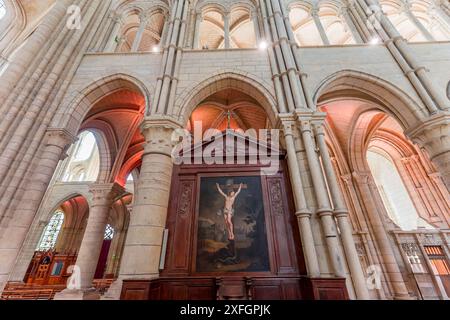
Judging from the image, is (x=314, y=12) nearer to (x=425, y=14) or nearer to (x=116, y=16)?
(x=425, y=14)

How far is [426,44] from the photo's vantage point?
6.88 metres

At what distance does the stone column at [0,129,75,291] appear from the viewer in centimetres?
446

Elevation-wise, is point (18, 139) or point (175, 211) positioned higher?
point (18, 139)

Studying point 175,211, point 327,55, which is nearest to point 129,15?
point 327,55

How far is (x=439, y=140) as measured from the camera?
5.34 metres

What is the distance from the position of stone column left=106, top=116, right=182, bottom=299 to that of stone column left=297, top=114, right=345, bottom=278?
3393 mm

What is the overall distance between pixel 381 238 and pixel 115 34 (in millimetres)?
13722

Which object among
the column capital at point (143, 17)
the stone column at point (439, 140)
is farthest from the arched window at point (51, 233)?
the stone column at point (439, 140)

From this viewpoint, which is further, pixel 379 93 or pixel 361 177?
pixel 361 177

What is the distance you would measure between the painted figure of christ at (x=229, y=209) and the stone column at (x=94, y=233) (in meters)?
5.30

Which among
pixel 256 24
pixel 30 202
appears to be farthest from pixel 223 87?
pixel 30 202

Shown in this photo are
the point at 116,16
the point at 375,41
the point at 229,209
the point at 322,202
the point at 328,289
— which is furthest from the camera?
the point at 116,16

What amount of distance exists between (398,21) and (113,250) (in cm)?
2258
